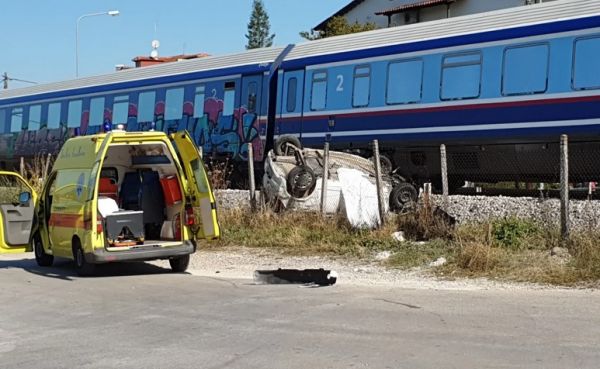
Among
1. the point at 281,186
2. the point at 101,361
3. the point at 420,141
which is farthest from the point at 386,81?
the point at 101,361

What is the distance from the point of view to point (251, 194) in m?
16.5

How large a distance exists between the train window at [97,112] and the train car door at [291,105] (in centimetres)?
908

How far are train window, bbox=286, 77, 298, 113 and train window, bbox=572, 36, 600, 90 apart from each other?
26.0 ft

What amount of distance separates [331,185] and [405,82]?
11.7 ft

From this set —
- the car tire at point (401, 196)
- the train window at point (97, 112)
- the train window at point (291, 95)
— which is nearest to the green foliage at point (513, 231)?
the car tire at point (401, 196)

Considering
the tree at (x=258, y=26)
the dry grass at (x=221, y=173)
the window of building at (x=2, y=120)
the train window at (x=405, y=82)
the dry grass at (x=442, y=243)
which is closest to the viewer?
the dry grass at (x=442, y=243)

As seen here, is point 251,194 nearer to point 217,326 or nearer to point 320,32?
point 217,326

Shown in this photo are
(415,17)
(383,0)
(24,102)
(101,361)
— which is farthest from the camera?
(383,0)

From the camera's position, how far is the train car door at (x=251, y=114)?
21984 mm

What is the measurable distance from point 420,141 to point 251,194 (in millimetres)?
3932

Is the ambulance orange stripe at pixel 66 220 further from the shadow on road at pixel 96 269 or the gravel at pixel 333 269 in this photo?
the gravel at pixel 333 269

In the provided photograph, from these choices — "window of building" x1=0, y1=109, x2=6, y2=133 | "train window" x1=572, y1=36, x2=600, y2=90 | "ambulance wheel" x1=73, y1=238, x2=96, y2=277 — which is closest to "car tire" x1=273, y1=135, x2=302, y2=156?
"train window" x1=572, y1=36, x2=600, y2=90

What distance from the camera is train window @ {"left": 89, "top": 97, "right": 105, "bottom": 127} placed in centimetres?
2800

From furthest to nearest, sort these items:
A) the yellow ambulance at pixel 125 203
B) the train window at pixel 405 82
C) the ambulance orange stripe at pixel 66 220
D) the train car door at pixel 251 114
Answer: the train car door at pixel 251 114 < the train window at pixel 405 82 < the ambulance orange stripe at pixel 66 220 < the yellow ambulance at pixel 125 203
